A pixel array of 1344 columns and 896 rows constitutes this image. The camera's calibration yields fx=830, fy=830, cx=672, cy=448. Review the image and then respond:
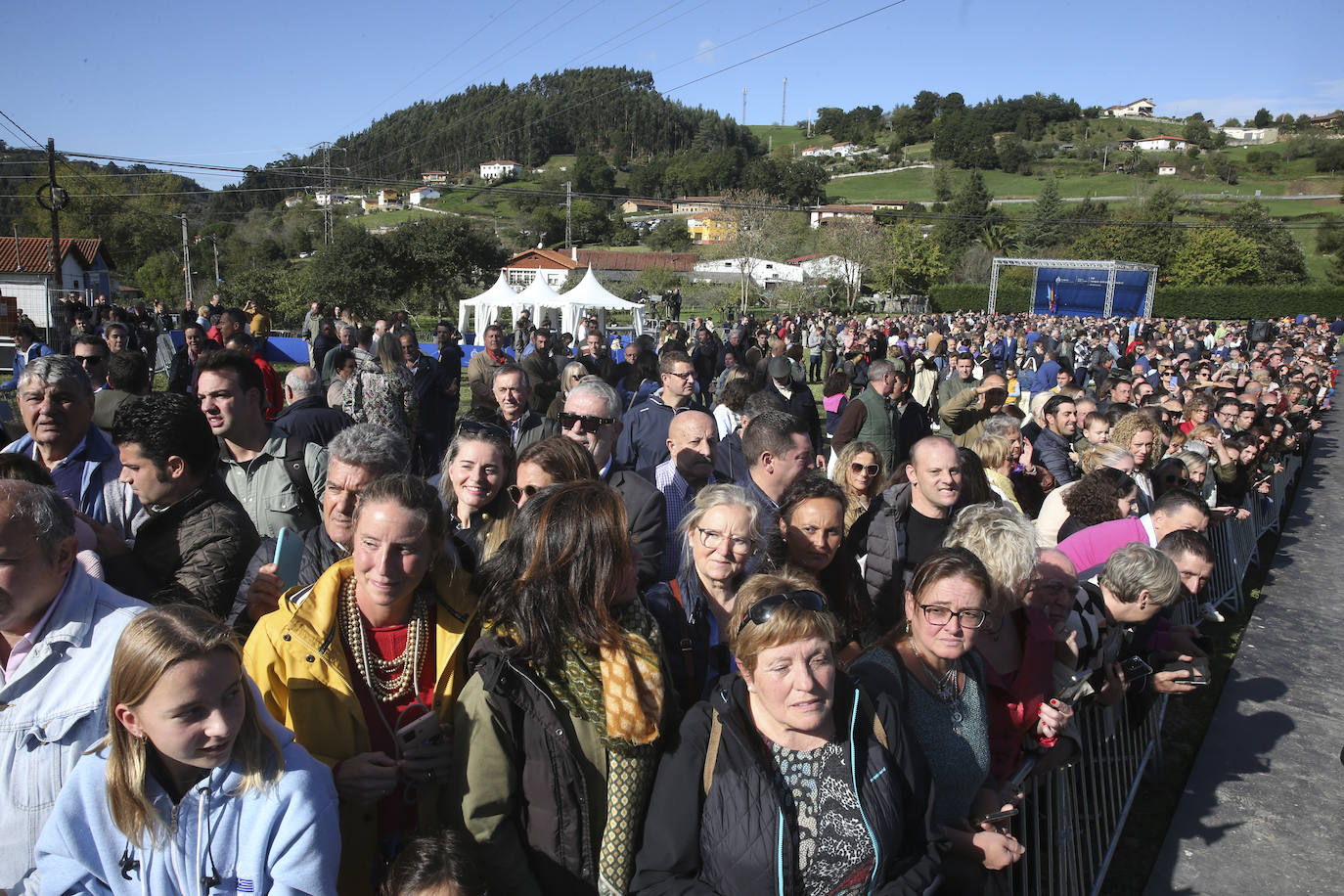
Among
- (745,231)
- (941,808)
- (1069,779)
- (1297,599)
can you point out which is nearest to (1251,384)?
(1297,599)

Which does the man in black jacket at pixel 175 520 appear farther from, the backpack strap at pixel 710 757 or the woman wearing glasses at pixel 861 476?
the woman wearing glasses at pixel 861 476

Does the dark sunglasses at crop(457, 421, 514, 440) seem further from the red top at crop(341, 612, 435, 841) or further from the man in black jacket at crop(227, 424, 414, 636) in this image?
the red top at crop(341, 612, 435, 841)

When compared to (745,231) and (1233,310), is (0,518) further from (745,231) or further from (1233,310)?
(1233,310)

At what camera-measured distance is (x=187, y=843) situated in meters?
1.71

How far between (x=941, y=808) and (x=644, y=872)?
104 cm

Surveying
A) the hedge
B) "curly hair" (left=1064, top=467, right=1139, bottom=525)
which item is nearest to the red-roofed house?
"curly hair" (left=1064, top=467, right=1139, bottom=525)

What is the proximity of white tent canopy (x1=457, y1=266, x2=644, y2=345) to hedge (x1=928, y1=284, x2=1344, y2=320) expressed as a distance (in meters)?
43.9

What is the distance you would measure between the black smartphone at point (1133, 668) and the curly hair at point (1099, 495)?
1106mm

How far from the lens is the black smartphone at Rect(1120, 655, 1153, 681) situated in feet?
12.3

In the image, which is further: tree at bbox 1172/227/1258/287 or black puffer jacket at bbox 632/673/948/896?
tree at bbox 1172/227/1258/287

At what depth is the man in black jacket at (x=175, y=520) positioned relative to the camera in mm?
2549

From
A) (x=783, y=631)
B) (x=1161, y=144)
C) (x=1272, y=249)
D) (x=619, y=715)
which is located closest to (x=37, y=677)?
(x=619, y=715)

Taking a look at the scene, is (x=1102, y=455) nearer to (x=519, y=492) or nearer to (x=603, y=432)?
(x=603, y=432)

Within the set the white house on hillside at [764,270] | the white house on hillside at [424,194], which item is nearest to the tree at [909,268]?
the white house on hillside at [764,270]
